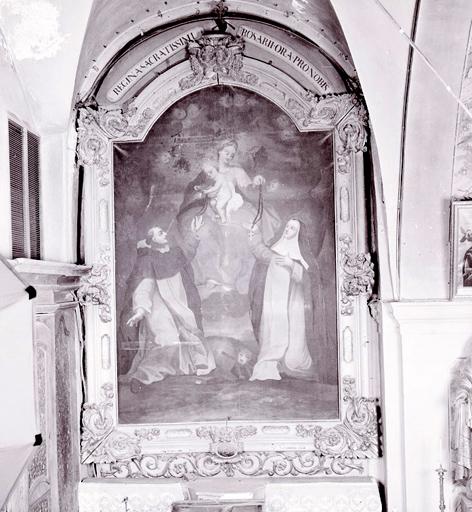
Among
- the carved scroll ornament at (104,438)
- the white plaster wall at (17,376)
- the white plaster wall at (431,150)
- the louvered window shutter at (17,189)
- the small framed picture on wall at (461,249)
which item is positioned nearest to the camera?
the white plaster wall at (17,376)

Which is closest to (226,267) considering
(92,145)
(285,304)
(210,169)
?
(285,304)

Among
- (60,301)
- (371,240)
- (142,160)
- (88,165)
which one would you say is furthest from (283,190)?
(60,301)

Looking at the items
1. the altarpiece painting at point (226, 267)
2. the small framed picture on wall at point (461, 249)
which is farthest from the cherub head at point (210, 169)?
the small framed picture on wall at point (461, 249)

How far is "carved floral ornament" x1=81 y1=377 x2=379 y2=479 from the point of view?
7508mm

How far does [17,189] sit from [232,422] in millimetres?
3280

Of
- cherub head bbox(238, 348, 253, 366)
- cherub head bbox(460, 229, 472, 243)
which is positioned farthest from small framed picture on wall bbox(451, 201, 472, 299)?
cherub head bbox(238, 348, 253, 366)

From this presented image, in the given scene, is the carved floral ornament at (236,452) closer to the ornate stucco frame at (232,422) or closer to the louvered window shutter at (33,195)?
the ornate stucco frame at (232,422)

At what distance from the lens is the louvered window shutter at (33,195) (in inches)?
268

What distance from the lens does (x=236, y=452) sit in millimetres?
7520

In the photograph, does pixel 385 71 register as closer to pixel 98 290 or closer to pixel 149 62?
pixel 149 62

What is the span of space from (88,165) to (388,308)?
3515 millimetres

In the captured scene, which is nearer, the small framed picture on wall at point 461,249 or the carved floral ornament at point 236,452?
the small framed picture on wall at point 461,249

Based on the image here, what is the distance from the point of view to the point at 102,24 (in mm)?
7074

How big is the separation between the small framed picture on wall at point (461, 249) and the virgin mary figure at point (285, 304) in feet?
4.72
